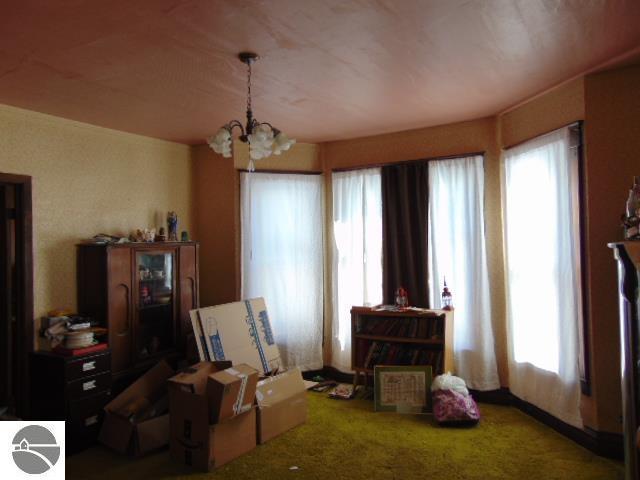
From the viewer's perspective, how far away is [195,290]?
4.23 m

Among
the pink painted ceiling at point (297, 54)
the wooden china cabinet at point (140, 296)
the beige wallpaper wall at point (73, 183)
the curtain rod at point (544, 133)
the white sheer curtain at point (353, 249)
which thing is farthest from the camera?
the white sheer curtain at point (353, 249)

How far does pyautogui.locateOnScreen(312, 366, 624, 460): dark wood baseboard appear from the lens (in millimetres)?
2863

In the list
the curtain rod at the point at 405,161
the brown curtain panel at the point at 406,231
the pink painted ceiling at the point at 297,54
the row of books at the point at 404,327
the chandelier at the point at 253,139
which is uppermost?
the pink painted ceiling at the point at 297,54

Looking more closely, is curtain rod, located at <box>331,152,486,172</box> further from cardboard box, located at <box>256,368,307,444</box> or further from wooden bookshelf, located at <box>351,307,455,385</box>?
cardboard box, located at <box>256,368,307,444</box>

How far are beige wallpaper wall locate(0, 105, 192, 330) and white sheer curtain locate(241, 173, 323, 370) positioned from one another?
35.3 inches

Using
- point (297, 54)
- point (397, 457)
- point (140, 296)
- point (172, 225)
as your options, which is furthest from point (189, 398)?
point (297, 54)

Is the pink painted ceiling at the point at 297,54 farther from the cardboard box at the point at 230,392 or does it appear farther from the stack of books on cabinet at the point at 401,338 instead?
the cardboard box at the point at 230,392

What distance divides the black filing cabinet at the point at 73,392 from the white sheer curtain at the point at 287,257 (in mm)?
1591

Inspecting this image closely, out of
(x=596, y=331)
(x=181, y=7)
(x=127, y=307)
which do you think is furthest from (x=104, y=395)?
(x=596, y=331)

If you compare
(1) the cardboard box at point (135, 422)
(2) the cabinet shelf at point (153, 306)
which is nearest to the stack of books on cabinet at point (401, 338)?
(2) the cabinet shelf at point (153, 306)

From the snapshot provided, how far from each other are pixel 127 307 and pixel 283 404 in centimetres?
148

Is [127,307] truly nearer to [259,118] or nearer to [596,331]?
[259,118]

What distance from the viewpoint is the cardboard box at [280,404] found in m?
3.26

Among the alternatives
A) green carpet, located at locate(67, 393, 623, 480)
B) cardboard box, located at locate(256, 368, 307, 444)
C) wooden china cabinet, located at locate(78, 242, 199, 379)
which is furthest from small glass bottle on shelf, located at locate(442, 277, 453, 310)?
wooden china cabinet, located at locate(78, 242, 199, 379)
